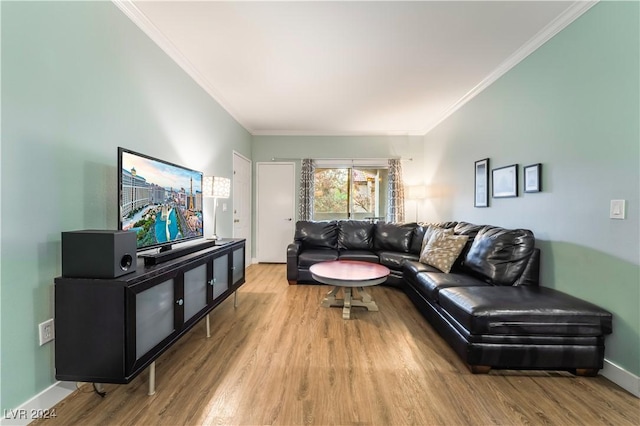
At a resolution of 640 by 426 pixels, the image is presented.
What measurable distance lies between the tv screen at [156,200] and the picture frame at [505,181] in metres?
3.25

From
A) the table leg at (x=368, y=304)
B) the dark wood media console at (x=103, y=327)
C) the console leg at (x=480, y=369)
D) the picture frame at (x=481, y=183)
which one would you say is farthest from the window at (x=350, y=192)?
the dark wood media console at (x=103, y=327)

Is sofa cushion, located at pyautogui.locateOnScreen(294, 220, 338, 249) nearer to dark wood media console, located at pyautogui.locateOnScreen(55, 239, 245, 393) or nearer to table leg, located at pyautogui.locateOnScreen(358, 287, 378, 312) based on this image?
table leg, located at pyautogui.locateOnScreen(358, 287, 378, 312)

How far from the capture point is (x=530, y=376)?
179cm

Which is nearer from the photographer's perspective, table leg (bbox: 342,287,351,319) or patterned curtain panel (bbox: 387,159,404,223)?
table leg (bbox: 342,287,351,319)

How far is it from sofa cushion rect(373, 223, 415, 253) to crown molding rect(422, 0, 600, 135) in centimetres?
204

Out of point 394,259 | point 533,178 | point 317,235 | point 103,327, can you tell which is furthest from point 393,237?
point 103,327

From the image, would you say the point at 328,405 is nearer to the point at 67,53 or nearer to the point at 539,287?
the point at 539,287

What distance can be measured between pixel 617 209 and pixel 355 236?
301 centimetres

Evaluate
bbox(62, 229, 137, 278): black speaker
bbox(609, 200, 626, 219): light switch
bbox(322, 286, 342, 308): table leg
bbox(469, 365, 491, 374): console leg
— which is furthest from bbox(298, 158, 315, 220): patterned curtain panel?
bbox(609, 200, 626, 219): light switch

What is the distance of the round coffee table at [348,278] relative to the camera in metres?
2.63

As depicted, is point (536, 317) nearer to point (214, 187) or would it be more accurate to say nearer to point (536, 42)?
point (536, 42)

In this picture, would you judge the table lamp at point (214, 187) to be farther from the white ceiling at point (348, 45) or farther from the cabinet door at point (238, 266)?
the white ceiling at point (348, 45)

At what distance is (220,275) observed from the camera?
2502 mm

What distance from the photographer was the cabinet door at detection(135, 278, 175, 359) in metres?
1.44
